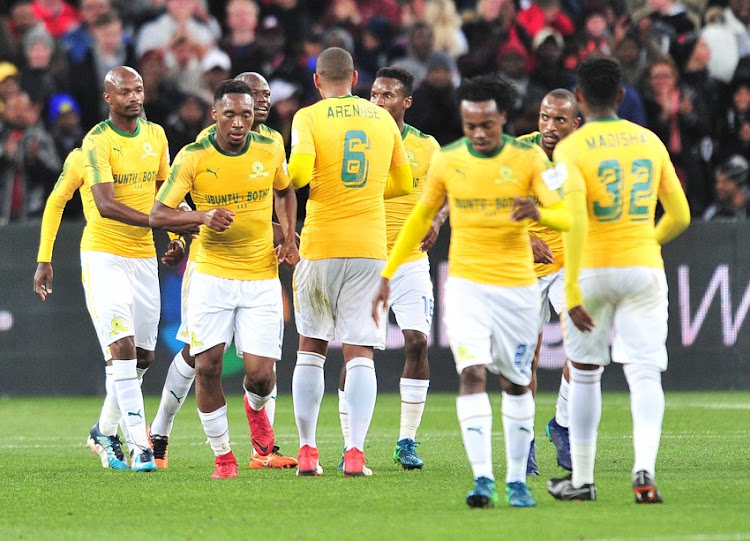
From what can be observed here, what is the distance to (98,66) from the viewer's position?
17.9 meters

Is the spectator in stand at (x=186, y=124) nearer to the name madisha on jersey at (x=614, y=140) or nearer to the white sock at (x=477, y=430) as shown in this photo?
the name madisha on jersey at (x=614, y=140)

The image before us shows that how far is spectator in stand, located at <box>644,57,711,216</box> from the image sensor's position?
672 inches

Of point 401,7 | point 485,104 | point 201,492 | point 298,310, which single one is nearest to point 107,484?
point 201,492

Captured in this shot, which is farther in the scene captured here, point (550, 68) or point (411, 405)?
point (550, 68)

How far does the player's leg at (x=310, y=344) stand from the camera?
9523 mm

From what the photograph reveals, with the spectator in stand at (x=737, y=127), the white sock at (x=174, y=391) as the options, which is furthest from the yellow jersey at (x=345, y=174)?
the spectator in stand at (x=737, y=127)

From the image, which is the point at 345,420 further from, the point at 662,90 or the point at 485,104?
the point at 662,90

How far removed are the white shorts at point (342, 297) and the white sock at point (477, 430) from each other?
1959mm

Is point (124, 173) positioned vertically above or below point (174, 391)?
above

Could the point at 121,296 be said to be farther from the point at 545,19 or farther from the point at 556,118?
the point at 545,19

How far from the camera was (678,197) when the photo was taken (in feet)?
26.3

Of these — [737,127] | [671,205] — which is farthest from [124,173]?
[737,127]

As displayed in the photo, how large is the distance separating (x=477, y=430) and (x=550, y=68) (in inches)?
422

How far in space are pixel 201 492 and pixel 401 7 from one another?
11807 mm
